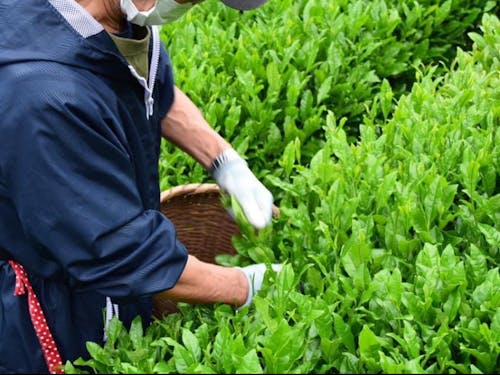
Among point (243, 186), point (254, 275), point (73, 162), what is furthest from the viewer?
point (243, 186)

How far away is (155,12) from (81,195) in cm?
54

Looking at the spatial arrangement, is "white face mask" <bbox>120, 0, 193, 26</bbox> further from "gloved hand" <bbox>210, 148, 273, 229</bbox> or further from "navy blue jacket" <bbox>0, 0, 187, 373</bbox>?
"gloved hand" <bbox>210, 148, 273, 229</bbox>

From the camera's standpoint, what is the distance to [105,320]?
2623 mm

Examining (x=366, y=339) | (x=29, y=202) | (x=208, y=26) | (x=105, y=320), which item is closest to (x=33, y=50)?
(x=29, y=202)

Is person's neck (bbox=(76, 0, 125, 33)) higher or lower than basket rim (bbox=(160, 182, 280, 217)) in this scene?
higher

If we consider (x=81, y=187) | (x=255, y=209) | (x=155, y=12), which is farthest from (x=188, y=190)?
(x=81, y=187)

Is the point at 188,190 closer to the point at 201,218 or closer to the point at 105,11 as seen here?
the point at 201,218

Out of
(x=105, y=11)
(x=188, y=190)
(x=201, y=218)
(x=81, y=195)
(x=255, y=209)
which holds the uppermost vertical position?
(x=105, y=11)

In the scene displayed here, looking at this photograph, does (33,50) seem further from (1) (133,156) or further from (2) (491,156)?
(2) (491,156)

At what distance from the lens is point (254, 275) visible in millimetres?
2572

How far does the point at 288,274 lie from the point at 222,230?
1.17m

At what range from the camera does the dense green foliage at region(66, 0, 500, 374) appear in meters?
2.23

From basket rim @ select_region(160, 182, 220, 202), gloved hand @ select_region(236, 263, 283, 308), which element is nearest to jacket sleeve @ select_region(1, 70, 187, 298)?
gloved hand @ select_region(236, 263, 283, 308)

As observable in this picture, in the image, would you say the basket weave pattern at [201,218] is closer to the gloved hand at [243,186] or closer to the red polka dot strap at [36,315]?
the gloved hand at [243,186]
